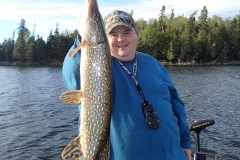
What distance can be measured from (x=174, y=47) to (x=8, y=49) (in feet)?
174

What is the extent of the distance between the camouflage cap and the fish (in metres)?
0.29

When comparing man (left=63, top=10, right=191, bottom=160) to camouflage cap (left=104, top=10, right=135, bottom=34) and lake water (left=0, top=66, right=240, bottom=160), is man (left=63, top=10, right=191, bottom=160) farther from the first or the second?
lake water (left=0, top=66, right=240, bottom=160)

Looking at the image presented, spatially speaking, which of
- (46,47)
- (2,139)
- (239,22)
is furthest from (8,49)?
(2,139)

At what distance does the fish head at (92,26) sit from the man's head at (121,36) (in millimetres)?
310

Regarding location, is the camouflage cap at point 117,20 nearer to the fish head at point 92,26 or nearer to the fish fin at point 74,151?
the fish head at point 92,26

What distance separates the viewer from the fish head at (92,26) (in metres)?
2.61

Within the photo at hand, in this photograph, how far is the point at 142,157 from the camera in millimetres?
2557

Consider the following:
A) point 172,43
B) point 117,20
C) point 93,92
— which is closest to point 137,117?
point 93,92

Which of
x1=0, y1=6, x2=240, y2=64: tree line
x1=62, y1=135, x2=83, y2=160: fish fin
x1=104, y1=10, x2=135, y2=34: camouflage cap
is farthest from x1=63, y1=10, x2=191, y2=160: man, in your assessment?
x1=0, y1=6, x2=240, y2=64: tree line

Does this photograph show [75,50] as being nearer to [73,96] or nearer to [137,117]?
[73,96]

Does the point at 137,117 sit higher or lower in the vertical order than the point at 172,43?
lower

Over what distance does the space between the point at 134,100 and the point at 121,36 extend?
0.78 meters

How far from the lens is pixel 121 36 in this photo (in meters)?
2.94

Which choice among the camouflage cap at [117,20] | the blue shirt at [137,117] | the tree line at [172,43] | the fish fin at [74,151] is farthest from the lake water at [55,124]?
the tree line at [172,43]
